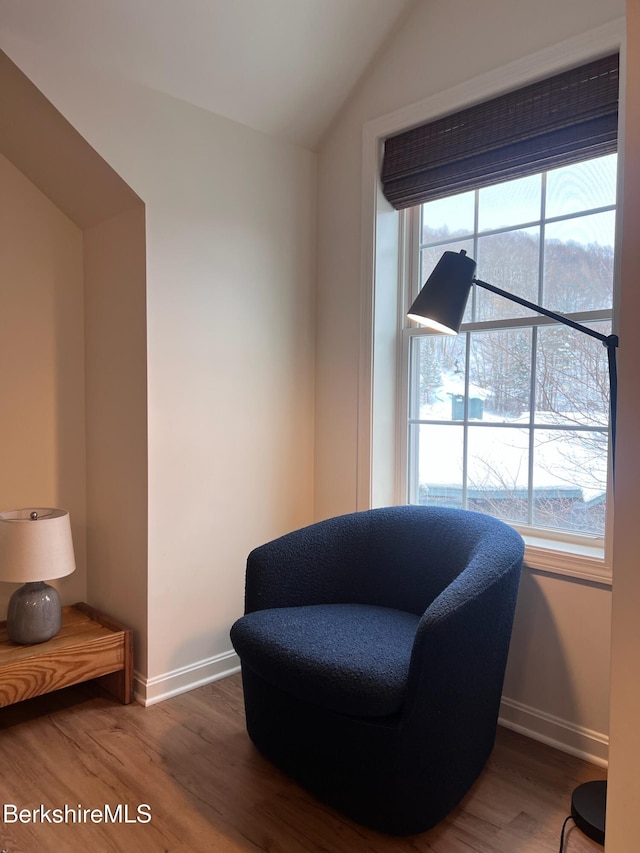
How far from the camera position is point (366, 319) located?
2635 millimetres

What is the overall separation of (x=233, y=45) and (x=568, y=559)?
223cm

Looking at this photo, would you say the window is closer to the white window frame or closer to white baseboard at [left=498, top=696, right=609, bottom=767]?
the white window frame

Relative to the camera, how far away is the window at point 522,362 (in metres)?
2.12

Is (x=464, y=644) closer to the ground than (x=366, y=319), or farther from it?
closer to the ground

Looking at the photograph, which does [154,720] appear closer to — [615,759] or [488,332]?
[615,759]

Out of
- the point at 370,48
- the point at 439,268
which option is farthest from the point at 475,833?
the point at 370,48

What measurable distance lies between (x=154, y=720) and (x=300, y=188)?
7.65 feet

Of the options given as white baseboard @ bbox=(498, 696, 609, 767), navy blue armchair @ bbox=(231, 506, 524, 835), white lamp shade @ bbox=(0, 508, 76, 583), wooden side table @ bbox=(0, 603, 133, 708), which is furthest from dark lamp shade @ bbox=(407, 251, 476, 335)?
wooden side table @ bbox=(0, 603, 133, 708)

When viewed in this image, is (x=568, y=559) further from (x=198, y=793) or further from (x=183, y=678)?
(x=183, y=678)

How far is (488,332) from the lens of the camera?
94.7 inches

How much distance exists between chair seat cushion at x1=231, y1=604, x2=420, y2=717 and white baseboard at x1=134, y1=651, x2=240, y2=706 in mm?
610

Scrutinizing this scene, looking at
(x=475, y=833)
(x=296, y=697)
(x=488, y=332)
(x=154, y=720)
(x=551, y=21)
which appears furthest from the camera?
(x=488, y=332)

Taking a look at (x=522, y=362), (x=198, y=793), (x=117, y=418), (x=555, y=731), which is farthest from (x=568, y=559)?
(x=117, y=418)

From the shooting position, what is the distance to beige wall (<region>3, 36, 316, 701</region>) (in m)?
2.31
